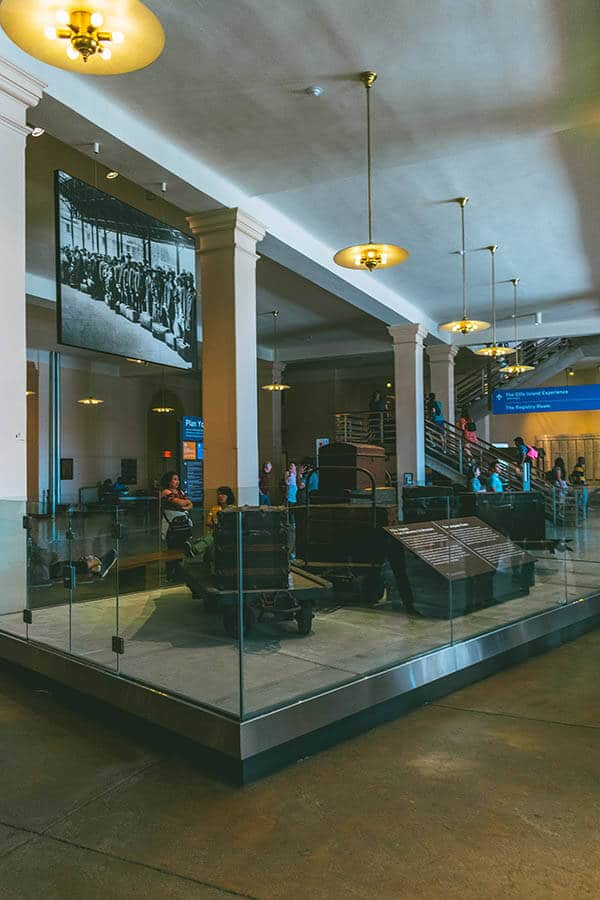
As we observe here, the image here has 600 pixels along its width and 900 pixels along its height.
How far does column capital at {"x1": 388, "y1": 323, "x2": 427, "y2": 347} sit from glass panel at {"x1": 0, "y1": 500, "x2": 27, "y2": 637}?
493 inches

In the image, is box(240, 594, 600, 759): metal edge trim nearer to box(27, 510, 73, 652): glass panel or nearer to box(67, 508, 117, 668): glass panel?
box(67, 508, 117, 668): glass panel

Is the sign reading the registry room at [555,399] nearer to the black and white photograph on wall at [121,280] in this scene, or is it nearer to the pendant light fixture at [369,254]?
the pendant light fixture at [369,254]

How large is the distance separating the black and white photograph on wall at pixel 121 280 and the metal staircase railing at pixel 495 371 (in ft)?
48.3

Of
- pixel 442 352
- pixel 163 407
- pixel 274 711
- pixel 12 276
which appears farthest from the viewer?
pixel 442 352

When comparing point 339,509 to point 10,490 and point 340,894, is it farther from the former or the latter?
point 340,894

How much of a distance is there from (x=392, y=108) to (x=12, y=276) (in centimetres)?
423

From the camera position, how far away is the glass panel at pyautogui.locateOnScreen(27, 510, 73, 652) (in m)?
4.94

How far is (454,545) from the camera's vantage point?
5.26 meters

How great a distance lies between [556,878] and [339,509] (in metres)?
3.63

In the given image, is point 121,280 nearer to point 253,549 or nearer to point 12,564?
point 12,564

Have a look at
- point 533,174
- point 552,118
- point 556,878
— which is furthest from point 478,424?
point 556,878

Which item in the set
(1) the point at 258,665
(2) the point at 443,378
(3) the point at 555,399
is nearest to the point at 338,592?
(1) the point at 258,665

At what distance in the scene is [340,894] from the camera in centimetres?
239

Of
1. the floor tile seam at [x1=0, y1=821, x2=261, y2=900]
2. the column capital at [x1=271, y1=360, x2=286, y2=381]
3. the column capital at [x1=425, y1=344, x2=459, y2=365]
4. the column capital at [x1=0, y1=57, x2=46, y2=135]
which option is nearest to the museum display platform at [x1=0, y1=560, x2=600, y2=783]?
the floor tile seam at [x1=0, y1=821, x2=261, y2=900]
